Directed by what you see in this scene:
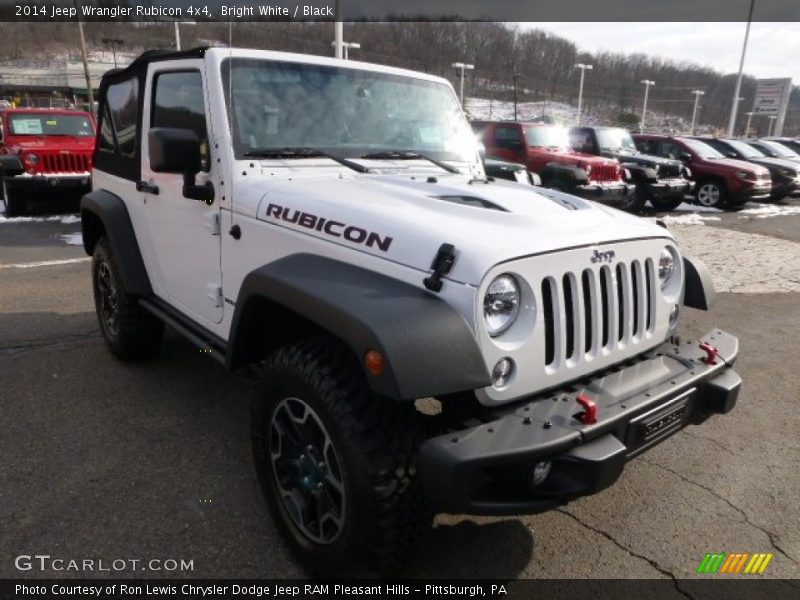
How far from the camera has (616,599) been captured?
88.7 inches

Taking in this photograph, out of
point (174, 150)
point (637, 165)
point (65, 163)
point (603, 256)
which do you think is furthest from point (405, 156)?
point (637, 165)

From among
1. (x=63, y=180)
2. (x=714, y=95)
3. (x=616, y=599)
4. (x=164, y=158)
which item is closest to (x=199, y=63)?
(x=164, y=158)

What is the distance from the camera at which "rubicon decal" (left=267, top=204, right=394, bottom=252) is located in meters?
2.16

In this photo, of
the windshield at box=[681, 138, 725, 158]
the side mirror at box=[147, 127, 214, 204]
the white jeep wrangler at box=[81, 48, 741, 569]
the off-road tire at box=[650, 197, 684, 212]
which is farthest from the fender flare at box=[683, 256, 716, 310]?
the windshield at box=[681, 138, 725, 158]

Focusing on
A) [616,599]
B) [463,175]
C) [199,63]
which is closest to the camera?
[616,599]

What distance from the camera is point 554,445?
5.96ft

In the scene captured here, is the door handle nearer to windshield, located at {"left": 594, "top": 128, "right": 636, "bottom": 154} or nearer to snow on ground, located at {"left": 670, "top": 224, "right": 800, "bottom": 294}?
snow on ground, located at {"left": 670, "top": 224, "right": 800, "bottom": 294}

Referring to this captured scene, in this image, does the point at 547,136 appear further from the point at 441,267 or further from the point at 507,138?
the point at 441,267

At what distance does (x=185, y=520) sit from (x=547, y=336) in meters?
1.75

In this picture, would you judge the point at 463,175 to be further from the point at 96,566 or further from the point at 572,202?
the point at 96,566

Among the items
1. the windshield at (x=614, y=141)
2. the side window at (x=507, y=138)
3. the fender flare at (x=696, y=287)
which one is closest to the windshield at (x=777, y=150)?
the windshield at (x=614, y=141)

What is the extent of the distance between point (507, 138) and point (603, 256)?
10340mm

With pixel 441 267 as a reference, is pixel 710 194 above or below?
below

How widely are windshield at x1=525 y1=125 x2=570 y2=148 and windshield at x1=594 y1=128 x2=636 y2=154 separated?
909mm
